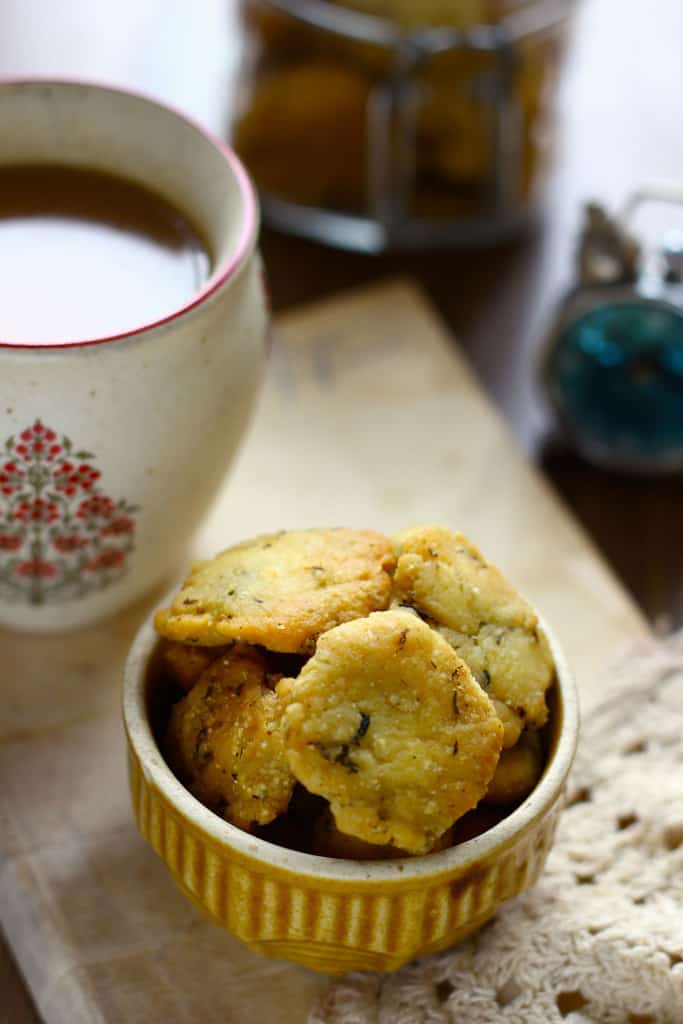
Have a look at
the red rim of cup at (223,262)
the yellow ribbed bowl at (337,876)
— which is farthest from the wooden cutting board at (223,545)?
the red rim of cup at (223,262)

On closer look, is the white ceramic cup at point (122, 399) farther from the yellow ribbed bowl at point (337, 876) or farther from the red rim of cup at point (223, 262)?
the yellow ribbed bowl at point (337, 876)

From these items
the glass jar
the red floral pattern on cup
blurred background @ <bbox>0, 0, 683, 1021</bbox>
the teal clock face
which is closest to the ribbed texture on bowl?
the red floral pattern on cup

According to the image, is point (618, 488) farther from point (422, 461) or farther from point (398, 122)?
point (398, 122)

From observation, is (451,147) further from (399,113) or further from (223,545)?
(223,545)

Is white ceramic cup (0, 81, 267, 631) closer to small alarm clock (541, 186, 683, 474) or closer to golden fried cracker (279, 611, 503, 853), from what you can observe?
golden fried cracker (279, 611, 503, 853)

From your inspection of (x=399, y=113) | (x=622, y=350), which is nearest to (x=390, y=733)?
(x=622, y=350)
